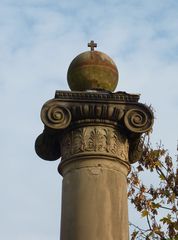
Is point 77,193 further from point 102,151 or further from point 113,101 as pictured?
point 113,101

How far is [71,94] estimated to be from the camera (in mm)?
6797

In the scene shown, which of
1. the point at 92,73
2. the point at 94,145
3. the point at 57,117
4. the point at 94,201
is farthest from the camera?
the point at 92,73

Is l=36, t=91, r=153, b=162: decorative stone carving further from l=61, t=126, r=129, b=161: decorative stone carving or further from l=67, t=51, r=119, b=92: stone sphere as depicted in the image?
l=67, t=51, r=119, b=92: stone sphere

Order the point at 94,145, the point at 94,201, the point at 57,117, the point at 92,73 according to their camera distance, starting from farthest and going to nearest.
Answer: the point at 92,73 < the point at 57,117 < the point at 94,145 < the point at 94,201

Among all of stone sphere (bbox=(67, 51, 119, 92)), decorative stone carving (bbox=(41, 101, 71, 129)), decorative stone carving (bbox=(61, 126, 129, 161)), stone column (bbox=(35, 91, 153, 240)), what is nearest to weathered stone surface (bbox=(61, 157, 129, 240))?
stone column (bbox=(35, 91, 153, 240))

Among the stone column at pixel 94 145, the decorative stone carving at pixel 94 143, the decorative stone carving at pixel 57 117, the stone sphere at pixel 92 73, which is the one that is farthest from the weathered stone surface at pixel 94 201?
the stone sphere at pixel 92 73

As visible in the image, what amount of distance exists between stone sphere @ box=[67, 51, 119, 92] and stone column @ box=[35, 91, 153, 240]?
0.29 metres

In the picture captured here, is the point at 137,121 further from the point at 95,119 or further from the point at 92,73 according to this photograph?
the point at 92,73

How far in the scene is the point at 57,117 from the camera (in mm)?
6711

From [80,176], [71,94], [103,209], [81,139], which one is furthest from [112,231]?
[71,94]

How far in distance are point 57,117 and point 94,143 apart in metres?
0.54

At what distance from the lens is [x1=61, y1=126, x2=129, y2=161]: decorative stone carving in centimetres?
660

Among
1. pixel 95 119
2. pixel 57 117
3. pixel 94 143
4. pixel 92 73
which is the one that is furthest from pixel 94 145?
pixel 92 73

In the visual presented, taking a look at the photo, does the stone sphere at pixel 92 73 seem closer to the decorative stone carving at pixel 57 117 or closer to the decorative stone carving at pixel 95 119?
the decorative stone carving at pixel 95 119
